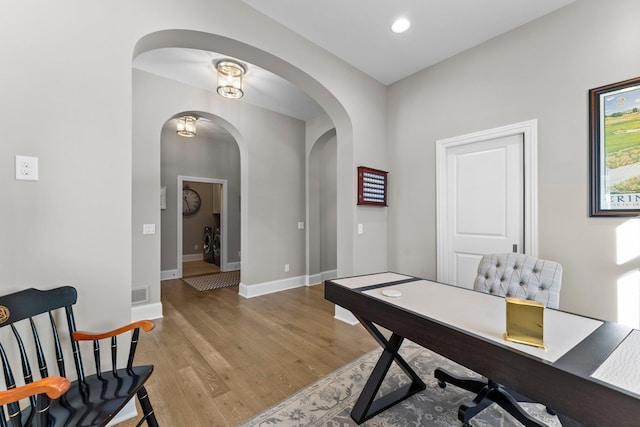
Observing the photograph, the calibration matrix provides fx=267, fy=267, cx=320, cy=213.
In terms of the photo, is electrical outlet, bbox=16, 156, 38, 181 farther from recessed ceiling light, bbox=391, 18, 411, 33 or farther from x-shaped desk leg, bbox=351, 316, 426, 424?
recessed ceiling light, bbox=391, 18, 411, 33

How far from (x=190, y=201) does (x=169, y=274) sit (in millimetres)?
2651

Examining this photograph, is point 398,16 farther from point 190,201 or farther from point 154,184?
point 190,201

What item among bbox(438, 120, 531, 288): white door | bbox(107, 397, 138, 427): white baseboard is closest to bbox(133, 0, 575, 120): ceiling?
bbox(438, 120, 531, 288): white door

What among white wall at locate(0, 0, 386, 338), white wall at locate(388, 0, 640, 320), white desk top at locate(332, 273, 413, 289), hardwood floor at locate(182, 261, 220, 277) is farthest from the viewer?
hardwood floor at locate(182, 261, 220, 277)

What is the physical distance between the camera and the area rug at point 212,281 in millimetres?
4785

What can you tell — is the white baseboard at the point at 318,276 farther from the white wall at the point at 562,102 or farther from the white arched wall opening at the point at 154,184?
the white wall at the point at 562,102

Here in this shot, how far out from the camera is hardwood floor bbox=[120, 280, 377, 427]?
1.80m

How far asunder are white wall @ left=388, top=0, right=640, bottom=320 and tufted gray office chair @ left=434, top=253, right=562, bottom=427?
72 cm

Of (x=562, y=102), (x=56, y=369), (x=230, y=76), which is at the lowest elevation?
(x=56, y=369)

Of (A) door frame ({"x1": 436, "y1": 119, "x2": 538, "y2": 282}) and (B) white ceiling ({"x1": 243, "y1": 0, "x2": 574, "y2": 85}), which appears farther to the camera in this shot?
(A) door frame ({"x1": 436, "y1": 119, "x2": 538, "y2": 282})

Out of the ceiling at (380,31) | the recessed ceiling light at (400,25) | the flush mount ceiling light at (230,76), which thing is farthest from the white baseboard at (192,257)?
the recessed ceiling light at (400,25)

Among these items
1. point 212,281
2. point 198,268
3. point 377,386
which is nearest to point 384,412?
point 377,386

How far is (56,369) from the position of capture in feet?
4.70

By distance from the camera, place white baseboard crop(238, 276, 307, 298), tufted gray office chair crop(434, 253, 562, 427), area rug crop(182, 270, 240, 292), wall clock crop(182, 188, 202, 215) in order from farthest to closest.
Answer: wall clock crop(182, 188, 202, 215) < area rug crop(182, 270, 240, 292) < white baseboard crop(238, 276, 307, 298) < tufted gray office chair crop(434, 253, 562, 427)
